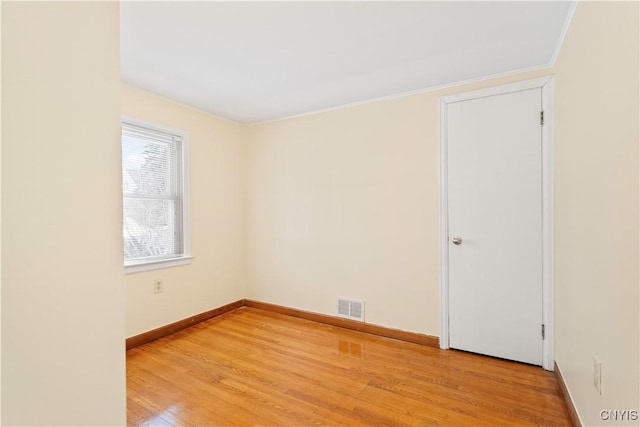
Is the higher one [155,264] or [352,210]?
[352,210]

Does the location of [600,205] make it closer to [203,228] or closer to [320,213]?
[320,213]

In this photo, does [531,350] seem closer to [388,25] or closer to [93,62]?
[388,25]

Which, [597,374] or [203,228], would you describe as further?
[203,228]

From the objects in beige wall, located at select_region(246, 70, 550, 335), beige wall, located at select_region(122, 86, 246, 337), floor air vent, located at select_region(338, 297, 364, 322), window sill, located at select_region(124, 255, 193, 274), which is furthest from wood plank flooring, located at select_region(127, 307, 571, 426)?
window sill, located at select_region(124, 255, 193, 274)

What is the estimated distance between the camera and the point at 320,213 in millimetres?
3273

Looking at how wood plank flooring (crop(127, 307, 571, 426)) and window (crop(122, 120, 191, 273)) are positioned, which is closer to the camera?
wood plank flooring (crop(127, 307, 571, 426))

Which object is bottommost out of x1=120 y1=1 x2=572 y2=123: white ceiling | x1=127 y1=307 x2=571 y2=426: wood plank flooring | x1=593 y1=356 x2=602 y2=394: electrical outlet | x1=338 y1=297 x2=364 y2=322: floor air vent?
x1=127 y1=307 x2=571 y2=426: wood plank flooring

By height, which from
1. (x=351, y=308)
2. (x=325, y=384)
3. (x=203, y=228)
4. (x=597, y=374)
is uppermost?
(x=203, y=228)

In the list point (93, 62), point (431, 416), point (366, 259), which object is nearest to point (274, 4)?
point (93, 62)

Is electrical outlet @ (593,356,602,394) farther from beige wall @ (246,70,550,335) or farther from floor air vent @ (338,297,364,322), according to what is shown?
floor air vent @ (338,297,364,322)

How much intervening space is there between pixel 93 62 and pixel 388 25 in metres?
1.50

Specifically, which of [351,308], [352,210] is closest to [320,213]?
[352,210]

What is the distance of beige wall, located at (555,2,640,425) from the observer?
3.51 feet

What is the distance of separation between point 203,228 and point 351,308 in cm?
171
